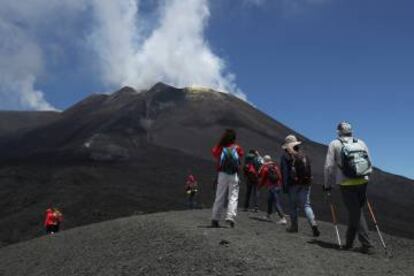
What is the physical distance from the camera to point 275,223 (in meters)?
14.4

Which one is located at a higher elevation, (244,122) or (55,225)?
(244,122)

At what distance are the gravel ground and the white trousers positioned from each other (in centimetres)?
32

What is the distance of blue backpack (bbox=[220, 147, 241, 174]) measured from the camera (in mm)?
11070

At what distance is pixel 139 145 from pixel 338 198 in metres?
Answer: 38.5

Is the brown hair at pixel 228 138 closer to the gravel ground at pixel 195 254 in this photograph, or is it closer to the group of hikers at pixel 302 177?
the group of hikers at pixel 302 177

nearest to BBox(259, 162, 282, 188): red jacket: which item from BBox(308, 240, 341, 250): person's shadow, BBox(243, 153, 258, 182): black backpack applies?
BBox(243, 153, 258, 182): black backpack

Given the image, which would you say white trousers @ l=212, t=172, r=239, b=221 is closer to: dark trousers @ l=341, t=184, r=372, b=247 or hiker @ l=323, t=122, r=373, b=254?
hiker @ l=323, t=122, r=373, b=254

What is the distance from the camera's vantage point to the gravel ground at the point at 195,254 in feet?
26.5

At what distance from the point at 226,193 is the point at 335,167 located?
2302 millimetres

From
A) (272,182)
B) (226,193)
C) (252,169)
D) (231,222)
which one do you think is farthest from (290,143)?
(252,169)

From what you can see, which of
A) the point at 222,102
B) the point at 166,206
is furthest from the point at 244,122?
the point at 166,206

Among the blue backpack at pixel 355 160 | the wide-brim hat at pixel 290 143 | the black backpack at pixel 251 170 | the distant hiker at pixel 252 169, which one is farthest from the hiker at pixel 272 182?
the blue backpack at pixel 355 160

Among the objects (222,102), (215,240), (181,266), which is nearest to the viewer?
(181,266)

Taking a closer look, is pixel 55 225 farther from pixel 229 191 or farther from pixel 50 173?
pixel 50 173
